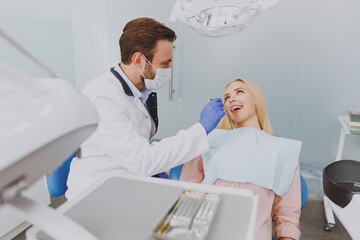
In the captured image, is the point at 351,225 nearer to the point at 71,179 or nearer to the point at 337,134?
the point at 71,179

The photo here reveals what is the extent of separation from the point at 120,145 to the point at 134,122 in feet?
0.73

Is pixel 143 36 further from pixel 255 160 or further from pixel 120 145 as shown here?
pixel 255 160

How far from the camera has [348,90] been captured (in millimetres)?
2609

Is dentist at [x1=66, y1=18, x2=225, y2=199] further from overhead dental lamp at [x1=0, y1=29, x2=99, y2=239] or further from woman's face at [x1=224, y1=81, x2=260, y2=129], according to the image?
overhead dental lamp at [x1=0, y1=29, x2=99, y2=239]

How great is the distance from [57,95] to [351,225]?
40.4 inches

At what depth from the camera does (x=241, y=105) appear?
1368 millimetres

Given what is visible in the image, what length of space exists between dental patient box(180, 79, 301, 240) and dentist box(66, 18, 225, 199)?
0.59 feet

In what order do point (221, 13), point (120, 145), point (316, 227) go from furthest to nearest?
point (316, 227)
point (120, 145)
point (221, 13)

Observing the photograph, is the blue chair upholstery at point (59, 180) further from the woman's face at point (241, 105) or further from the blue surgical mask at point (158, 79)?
the woman's face at point (241, 105)

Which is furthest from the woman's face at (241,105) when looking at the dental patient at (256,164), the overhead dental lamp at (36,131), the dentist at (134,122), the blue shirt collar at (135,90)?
the overhead dental lamp at (36,131)

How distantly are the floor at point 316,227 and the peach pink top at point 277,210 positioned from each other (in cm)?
91

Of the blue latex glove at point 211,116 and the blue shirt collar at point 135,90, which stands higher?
the blue shirt collar at point 135,90

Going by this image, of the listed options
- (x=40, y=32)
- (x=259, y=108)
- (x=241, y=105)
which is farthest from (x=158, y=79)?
(x=40, y=32)

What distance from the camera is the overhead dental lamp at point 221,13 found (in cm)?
81
